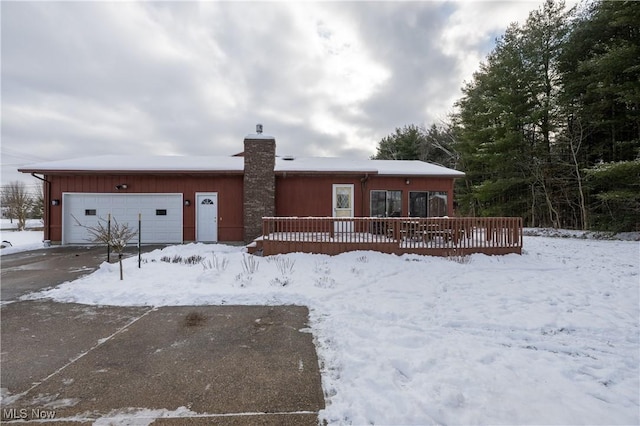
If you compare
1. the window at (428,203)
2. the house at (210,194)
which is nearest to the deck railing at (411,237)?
the house at (210,194)

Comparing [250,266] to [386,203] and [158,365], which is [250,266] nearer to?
[158,365]

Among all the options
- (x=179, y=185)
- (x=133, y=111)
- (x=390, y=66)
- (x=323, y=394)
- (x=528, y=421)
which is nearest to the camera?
(x=528, y=421)

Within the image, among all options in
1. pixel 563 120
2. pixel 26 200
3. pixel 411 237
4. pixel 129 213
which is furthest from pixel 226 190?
pixel 26 200

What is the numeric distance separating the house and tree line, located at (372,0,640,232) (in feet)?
26.1

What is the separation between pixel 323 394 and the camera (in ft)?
7.68

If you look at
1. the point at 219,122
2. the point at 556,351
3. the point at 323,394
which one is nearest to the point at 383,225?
the point at 556,351

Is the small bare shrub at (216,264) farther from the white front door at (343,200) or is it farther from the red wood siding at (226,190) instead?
the white front door at (343,200)

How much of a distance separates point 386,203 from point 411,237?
13.1 feet

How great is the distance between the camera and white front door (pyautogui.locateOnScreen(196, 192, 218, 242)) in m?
11.4

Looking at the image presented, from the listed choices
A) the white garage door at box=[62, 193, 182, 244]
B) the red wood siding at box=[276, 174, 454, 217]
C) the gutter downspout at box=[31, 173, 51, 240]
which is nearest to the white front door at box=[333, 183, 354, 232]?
the red wood siding at box=[276, 174, 454, 217]

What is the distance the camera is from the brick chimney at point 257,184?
1054cm

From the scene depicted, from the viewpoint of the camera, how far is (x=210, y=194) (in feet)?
37.5

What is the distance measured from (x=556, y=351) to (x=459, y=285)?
8.25ft

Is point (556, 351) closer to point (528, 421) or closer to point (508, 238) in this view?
point (528, 421)
